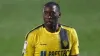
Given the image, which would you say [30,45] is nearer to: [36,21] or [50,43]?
[50,43]

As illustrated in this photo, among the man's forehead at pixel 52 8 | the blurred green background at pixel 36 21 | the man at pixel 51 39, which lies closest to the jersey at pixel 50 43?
the man at pixel 51 39

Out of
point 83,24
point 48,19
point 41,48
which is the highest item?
point 83,24

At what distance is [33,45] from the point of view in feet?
16.1

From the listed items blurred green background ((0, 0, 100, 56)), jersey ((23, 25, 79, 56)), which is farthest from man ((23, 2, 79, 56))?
blurred green background ((0, 0, 100, 56))

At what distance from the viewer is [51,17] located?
4.89m

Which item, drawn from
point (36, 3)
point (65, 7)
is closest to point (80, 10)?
point (65, 7)

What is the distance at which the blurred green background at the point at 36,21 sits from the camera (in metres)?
8.77

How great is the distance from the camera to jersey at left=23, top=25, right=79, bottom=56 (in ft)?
16.1

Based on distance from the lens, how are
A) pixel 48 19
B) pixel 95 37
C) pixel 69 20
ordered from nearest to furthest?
pixel 48 19 → pixel 95 37 → pixel 69 20

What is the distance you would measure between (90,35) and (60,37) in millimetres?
4137

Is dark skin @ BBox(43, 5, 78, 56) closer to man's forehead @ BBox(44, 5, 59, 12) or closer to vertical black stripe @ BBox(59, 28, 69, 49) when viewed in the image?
man's forehead @ BBox(44, 5, 59, 12)

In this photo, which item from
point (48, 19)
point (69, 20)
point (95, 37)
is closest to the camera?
point (48, 19)

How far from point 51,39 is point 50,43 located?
49 mm

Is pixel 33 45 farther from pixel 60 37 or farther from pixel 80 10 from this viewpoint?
pixel 80 10
